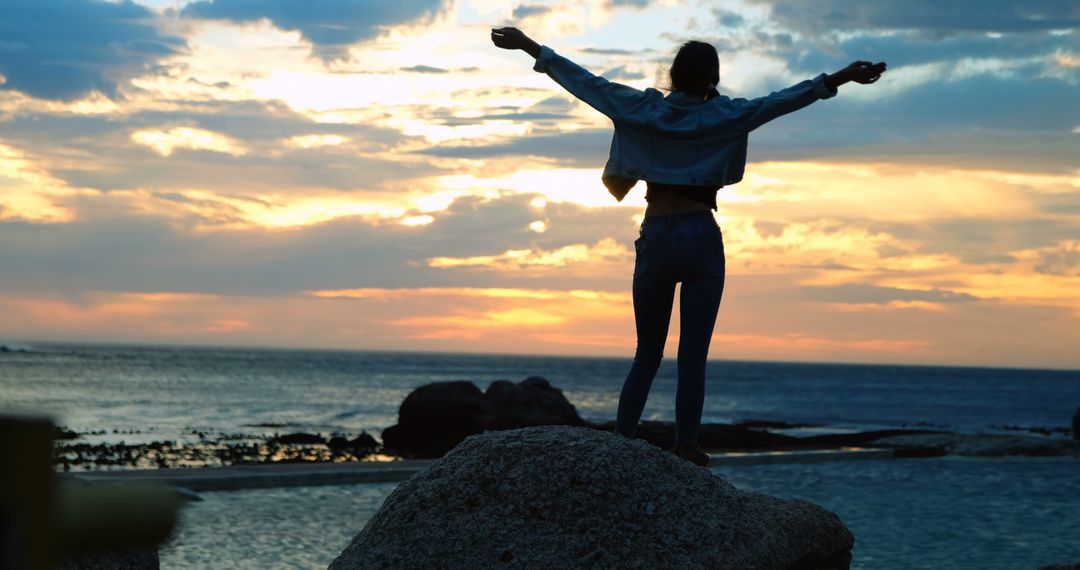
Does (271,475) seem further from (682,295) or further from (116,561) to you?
(682,295)

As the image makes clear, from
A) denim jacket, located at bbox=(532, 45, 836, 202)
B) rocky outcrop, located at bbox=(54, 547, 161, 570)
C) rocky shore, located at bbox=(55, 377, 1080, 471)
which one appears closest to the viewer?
rocky outcrop, located at bbox=(54, 547, 161, 570)

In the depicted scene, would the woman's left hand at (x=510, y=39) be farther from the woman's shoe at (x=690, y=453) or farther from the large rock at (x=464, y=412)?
the large rock at (x=464, y=412)

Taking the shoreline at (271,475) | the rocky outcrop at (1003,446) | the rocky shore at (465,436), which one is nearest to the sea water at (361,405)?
the rocky shore at (465,436)

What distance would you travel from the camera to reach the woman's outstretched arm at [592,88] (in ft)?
19.2

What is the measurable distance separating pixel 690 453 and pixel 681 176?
4.96ft

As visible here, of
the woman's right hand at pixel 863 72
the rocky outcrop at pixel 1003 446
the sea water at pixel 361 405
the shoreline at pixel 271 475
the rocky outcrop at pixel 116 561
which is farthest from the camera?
the sea water at pixel 361 405

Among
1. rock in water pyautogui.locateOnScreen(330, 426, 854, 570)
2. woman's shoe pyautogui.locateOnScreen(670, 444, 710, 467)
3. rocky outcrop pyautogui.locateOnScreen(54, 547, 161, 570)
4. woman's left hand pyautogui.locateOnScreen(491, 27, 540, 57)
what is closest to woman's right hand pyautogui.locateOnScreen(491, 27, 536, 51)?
woman's left hand pyautogui.locateOnScreen(491, 27, 540, 57)

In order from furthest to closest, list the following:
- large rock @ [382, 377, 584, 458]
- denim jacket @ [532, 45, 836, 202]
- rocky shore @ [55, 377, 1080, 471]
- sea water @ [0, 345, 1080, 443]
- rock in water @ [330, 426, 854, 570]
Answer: sea water @ [0, 345, 1080, 443], large rock @ [382, 377, 584, 458], rocky shore @ [55, 377, 1080, 471], denim jacket @ [532, 45, 836, 202], rock in water @ [330, 426, 854, 570]

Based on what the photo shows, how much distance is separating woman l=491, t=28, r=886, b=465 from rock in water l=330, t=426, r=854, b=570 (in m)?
0.54

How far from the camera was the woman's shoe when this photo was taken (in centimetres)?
608

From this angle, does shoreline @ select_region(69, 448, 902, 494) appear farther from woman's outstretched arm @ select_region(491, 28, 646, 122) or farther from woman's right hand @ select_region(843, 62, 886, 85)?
woman's right hand @ select_region(843, 62, 886, 85)

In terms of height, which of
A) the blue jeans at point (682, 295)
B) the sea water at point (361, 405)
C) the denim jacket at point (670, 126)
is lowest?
the sea water at point (361, 405)

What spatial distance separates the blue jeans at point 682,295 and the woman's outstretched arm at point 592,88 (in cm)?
61

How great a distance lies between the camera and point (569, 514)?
205 inches
